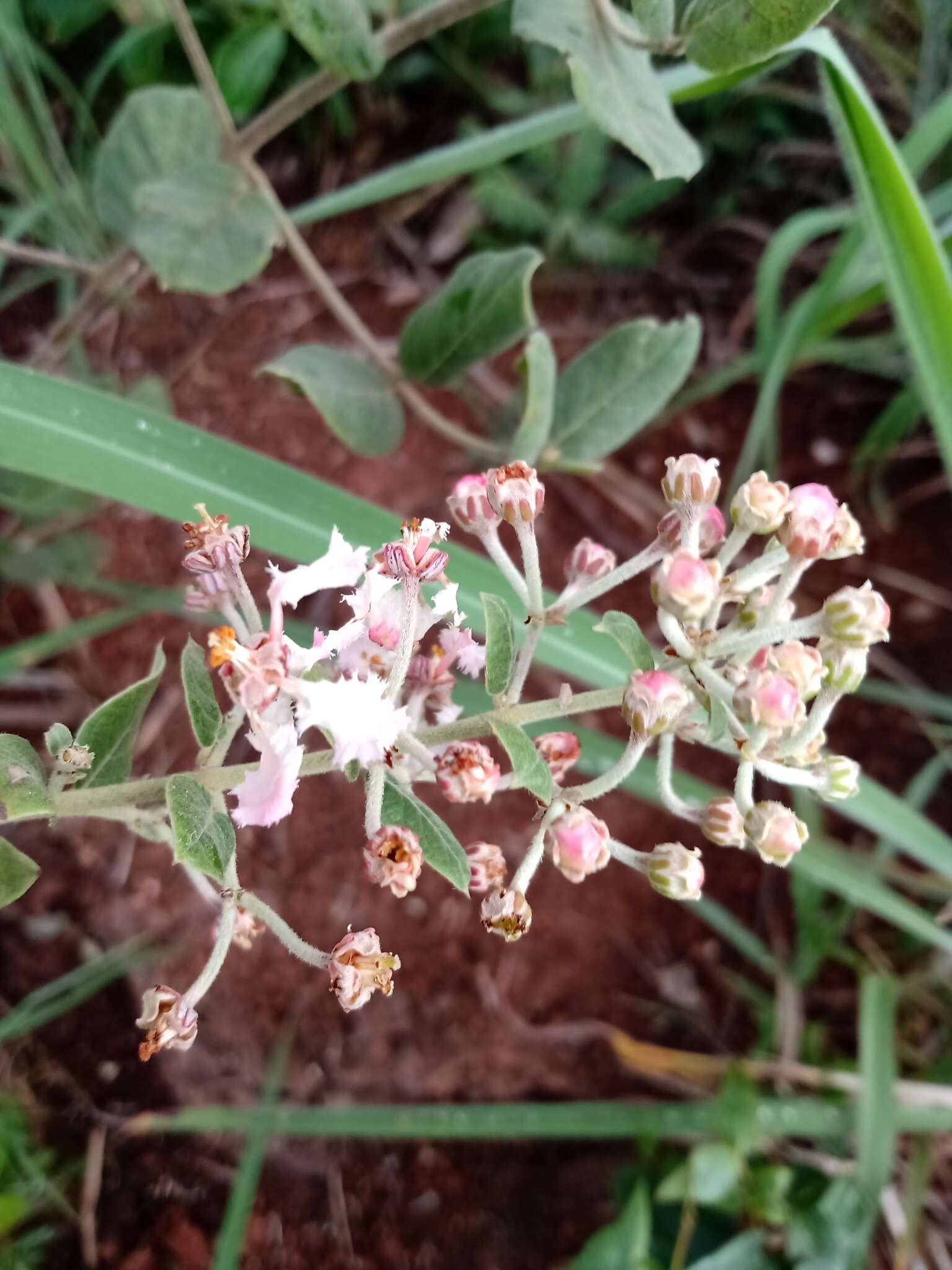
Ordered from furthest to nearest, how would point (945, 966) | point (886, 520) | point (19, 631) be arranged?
1. point (886, 520)
2. point (945, 966)
3. point (19, 631)

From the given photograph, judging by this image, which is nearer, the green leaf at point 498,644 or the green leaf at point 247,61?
the green leaf at point 498,644

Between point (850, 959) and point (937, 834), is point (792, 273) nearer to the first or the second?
point (937, 834)

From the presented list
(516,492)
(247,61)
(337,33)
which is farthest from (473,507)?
(247,61)

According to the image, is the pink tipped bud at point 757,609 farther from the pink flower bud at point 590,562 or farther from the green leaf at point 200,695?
the green leaf at point 200,695

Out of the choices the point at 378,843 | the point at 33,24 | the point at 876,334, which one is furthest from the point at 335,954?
the point at 876,334

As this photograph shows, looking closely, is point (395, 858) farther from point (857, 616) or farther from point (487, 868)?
point (857, 616)

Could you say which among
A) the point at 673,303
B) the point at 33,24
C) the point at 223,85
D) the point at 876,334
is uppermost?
the point at 33,24

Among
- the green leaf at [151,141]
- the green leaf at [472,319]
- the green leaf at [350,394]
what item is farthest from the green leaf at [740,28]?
the green leaf at [151,141]
